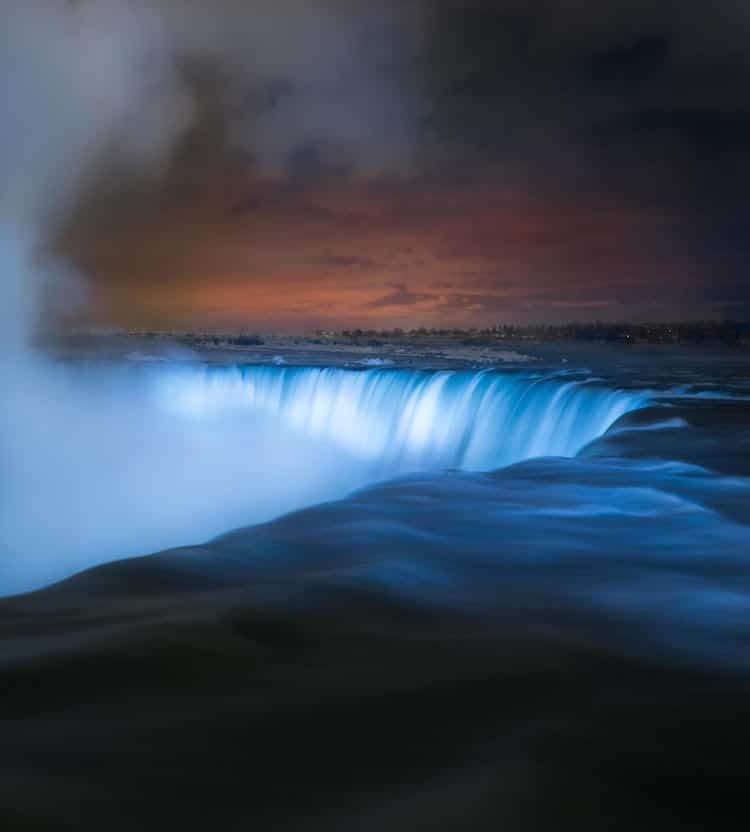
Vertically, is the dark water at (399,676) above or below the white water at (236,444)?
above

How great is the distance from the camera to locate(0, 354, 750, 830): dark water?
163 cm

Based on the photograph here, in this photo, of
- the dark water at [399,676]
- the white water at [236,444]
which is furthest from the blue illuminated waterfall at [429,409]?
the dark water at [399,676]

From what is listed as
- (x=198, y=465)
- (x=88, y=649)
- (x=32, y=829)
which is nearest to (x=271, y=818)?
(x=32, y=829)

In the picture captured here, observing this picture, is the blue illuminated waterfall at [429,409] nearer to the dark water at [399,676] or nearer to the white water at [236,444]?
the white water at [236,444]

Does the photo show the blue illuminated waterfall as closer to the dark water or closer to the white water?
the white water

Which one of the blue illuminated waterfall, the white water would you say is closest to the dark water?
the blue illuminated waterfall

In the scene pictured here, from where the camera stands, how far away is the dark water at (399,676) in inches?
64.1

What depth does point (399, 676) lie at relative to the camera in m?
2.31

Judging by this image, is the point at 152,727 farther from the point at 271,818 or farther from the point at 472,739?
the point at 472,739

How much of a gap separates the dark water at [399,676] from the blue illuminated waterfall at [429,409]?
5860 millimetres

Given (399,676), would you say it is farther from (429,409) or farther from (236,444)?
(236,444)

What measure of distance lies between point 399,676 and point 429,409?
13.2 metres

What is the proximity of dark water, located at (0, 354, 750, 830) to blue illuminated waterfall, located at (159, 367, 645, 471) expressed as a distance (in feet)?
19.2

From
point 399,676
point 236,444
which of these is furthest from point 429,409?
point 399,676
